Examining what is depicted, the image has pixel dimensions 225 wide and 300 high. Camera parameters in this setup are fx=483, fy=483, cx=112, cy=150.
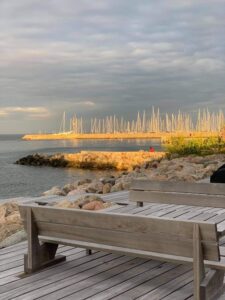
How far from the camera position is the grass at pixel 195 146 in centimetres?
2630

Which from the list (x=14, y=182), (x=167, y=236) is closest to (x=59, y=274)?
(x=167, y=236)

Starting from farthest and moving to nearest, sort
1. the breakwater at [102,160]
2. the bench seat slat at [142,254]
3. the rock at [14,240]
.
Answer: the breakwater at [102,160] → the rock at [14,240] → the bench seat slat at [142,254]

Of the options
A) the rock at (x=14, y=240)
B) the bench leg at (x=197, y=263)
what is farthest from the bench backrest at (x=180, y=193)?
the bench leg at (x=197, y=263)

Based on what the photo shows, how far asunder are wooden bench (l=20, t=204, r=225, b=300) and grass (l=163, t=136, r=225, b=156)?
71.1ft

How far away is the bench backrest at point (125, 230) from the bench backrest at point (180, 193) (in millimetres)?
2619

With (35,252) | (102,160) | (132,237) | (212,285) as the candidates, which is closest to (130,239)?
(132,237)

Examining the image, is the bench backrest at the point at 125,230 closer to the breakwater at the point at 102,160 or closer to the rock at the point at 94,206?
the rock at the point at 94,206

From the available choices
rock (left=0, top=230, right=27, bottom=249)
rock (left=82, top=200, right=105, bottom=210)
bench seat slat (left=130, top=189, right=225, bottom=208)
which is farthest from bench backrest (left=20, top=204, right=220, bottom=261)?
rock (left=82, top=200, right=105, bottom=210)

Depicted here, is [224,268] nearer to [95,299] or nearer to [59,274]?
[95,299]

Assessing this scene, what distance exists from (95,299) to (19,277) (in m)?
0.98

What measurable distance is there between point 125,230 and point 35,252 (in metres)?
1.18

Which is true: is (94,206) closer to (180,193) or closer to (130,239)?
(180,193)

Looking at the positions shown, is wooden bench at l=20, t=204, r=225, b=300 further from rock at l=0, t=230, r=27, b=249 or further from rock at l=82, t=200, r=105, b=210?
rock at l=82, t=200, r=105, b=210

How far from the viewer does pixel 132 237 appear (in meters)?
4.20
